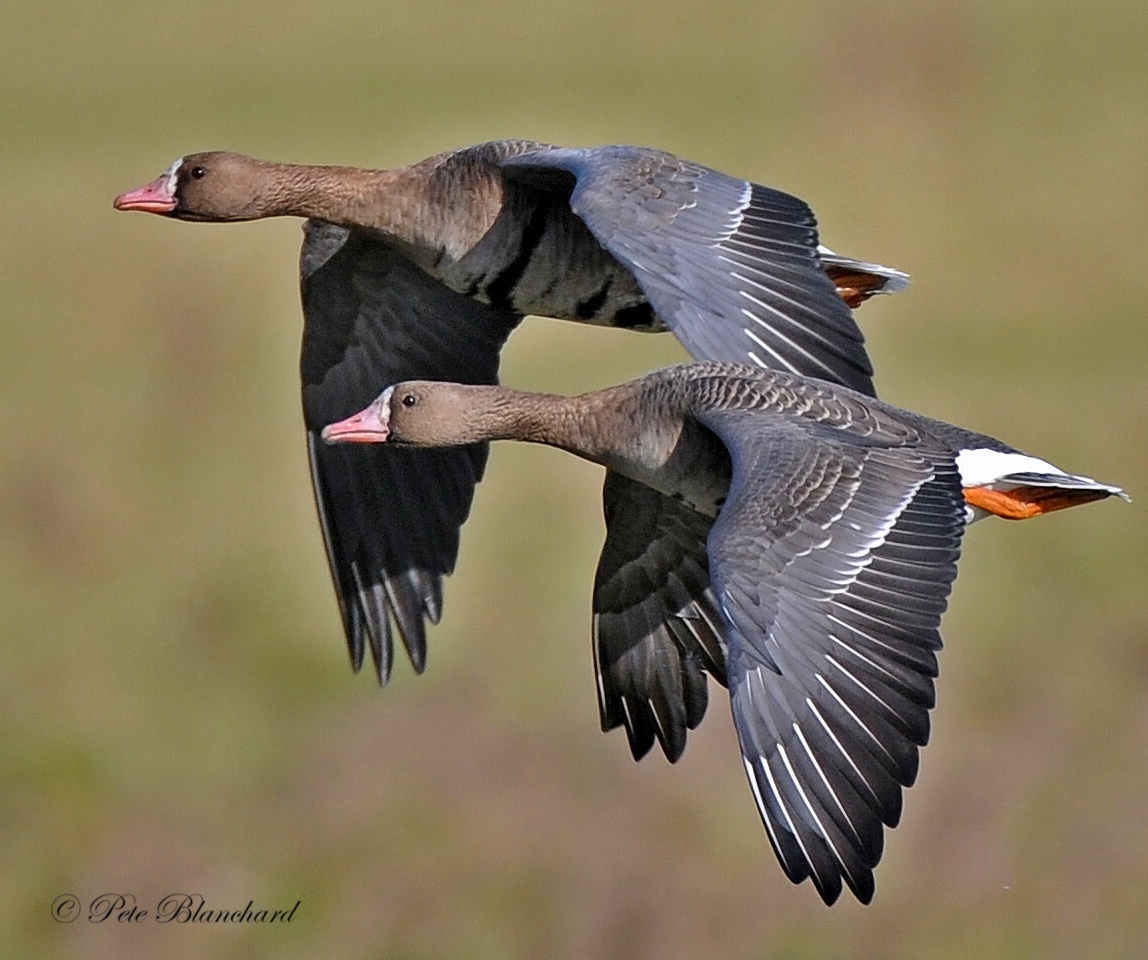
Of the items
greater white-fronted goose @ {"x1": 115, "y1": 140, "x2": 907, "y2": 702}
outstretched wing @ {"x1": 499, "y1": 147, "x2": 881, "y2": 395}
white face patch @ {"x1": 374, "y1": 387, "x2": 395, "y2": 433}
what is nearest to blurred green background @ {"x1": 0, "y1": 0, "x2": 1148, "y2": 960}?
greater white-fronted goose @ {"x1": 115, "y1": 140, "x2": 907, "y2": 702}

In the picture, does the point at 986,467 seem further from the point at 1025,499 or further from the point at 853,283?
the point at 853,283

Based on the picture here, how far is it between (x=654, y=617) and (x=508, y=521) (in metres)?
8.61

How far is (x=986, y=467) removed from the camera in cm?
1117

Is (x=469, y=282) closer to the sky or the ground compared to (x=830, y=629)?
closer to the sky

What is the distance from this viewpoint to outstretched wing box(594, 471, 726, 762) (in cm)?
1174

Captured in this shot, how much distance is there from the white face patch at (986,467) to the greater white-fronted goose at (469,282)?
0.58m

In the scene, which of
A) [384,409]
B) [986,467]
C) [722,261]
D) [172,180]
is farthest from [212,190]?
[986,467]

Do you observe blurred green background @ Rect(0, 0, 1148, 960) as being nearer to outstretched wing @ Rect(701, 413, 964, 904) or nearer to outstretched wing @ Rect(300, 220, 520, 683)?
outstretched wing @ Rect(300, 220, 520, 683)

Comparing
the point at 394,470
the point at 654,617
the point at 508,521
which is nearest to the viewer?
the point at 654,617

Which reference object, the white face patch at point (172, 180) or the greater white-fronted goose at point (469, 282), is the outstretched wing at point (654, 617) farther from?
the white face patch at point (172, 180)

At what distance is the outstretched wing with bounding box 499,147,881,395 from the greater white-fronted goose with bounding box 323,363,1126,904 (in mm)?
227

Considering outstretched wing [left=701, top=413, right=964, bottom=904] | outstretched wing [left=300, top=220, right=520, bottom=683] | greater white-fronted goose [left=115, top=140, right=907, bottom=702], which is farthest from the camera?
outstretched wing [left=300, top=220, right=520, bottom=683]

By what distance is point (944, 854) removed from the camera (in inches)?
653

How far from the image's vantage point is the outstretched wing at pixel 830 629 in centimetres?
942
